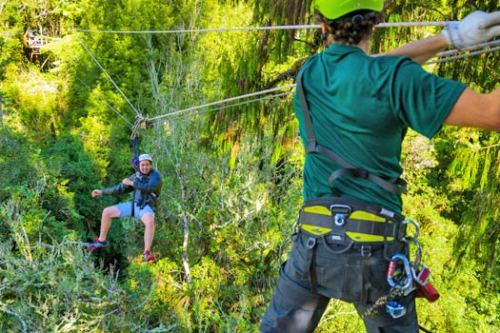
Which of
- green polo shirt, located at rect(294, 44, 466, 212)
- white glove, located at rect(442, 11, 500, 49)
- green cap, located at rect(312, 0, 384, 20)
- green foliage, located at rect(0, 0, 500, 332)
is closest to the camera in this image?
green polo shirt, located at rect(294, 44, 466, 212)

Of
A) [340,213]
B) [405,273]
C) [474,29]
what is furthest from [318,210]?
[474,29]

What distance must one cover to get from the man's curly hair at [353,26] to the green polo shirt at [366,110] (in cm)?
3

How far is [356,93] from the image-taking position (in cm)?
148

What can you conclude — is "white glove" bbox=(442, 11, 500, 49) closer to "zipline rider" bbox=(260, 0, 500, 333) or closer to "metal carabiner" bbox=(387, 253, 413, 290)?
"zipline rider" bbox=(260, 0, 500, 333)

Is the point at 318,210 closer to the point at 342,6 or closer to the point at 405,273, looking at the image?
the point at 405,273

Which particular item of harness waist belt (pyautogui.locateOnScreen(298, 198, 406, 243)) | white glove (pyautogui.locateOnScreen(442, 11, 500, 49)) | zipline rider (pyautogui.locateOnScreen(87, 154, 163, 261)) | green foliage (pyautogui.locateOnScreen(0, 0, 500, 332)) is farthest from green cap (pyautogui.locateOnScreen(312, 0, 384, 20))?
zipline rider (pyautogui.locateOnScreen(87, 154, 163, 261))

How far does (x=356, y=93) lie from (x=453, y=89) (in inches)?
8.5

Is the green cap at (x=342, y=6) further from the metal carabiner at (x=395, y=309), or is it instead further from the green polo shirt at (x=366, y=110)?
the metal carabiner at (x=395, y=309)

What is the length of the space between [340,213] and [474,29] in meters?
0.61

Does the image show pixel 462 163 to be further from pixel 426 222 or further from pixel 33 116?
pixel 33 116

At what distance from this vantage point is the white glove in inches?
65.7

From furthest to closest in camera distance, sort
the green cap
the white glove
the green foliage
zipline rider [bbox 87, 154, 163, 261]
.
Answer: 1. zipline rider [bbox 87, 154, 163, 261]
2. the green foliage
3. the white glove
4. the green cap

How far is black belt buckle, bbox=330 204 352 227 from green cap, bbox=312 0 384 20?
47cm

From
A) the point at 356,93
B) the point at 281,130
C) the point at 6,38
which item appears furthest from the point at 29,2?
the point at 356,93
